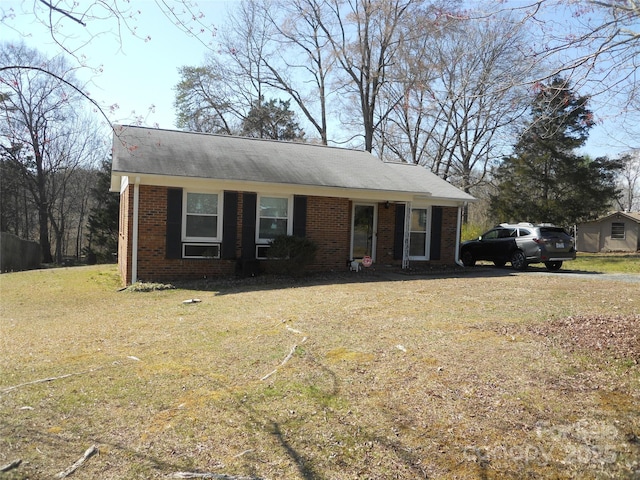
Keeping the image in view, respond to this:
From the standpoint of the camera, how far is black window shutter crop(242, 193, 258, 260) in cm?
1273

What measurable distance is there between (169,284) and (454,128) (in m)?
25.3

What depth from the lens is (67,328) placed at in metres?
7.29

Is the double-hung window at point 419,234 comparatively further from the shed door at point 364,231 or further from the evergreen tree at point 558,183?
the evergreen tree at point 558,183

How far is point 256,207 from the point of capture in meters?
12.9

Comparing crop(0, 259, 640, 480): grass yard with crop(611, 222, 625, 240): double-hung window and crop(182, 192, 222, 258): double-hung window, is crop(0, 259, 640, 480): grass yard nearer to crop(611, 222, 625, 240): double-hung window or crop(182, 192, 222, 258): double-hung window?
crop(182, 192, 222, 258): double-hung window

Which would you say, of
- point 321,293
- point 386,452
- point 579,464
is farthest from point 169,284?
point 579,464

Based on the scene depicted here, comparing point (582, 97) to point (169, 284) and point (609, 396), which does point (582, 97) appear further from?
point (169, 284)

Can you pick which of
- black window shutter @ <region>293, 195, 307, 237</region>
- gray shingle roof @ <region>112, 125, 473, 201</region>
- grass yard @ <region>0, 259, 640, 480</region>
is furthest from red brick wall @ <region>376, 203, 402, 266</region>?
grass yard @ <region>0, 259, 640, 480</region>

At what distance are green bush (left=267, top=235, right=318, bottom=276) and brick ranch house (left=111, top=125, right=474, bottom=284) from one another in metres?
0.58

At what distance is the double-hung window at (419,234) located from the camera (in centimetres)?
1580

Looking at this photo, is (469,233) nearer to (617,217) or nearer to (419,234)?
(617,217)

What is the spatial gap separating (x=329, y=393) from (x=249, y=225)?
8.85m

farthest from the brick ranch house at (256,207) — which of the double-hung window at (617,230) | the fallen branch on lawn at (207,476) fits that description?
the double-hung window at (617,230)

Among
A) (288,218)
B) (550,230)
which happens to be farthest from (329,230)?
(550,230)
